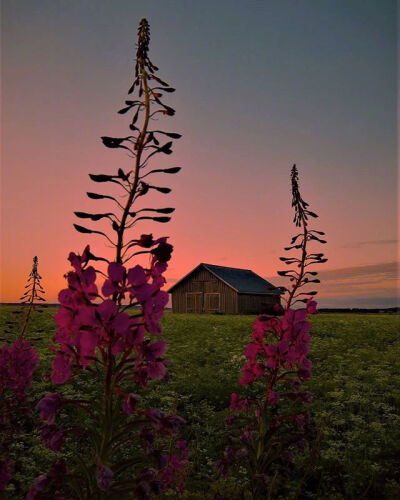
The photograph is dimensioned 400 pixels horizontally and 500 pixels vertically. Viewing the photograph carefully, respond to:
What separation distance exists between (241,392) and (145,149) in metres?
10.6

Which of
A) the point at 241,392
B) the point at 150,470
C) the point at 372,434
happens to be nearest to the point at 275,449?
the point at 150,470

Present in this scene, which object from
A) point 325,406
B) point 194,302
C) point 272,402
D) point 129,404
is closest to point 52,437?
point 129,404

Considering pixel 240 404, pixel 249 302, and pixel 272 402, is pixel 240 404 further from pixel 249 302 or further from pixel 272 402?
pixel 249 302

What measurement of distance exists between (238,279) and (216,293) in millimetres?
4298

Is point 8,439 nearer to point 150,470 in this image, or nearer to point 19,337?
point 19,337

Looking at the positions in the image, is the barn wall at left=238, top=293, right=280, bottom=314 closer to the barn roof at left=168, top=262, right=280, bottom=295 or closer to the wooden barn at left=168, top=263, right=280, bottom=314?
the wooden barn at left=168, top=263, right=280, bottom=314

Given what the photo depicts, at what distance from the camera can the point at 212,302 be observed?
153ft

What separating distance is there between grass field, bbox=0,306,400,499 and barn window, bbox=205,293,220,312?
918 inches

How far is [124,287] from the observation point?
2713mm

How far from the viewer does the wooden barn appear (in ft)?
149

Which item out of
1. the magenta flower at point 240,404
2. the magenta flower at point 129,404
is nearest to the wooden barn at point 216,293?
the magenta flower at point 240,404

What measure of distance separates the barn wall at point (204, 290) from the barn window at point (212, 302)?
1.34 ft

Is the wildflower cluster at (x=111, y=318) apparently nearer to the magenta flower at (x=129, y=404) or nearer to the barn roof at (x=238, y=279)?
the magenta flower at (x=129, y=404)

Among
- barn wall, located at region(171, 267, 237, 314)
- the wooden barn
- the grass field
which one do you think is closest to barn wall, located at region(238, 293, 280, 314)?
the wooden barn
